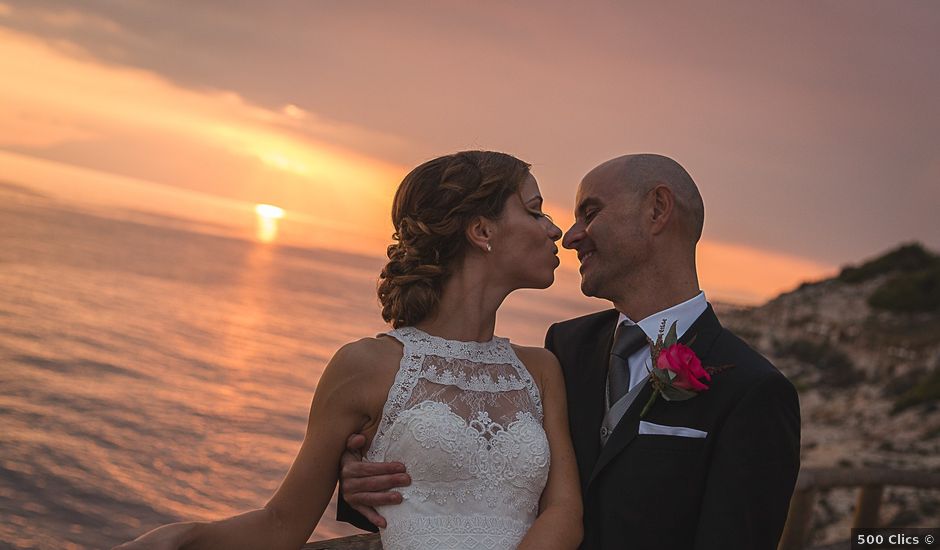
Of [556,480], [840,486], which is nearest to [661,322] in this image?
[556,480]

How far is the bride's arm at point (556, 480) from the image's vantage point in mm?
3152

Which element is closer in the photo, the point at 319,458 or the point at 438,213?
the point at 319,458

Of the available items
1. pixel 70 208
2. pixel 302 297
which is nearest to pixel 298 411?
pixel 302 297

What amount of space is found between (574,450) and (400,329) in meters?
0.89

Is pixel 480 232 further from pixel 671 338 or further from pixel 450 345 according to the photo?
pixel 671 338

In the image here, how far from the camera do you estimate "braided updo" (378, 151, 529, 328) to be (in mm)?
3545

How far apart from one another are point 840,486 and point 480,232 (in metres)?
3.61

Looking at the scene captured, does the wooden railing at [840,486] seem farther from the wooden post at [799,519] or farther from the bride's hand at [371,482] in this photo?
the bride's hand at [371,482]

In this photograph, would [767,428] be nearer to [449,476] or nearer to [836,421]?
[449,476]

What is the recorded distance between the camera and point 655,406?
324 centimetres

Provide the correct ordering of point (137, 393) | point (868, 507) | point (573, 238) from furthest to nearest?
point (137, 393) → point (868, 507) → point (573, 238)

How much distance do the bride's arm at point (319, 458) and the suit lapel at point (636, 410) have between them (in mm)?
925

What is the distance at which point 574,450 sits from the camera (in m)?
3.46

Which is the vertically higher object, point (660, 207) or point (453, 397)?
point (660, 207)
